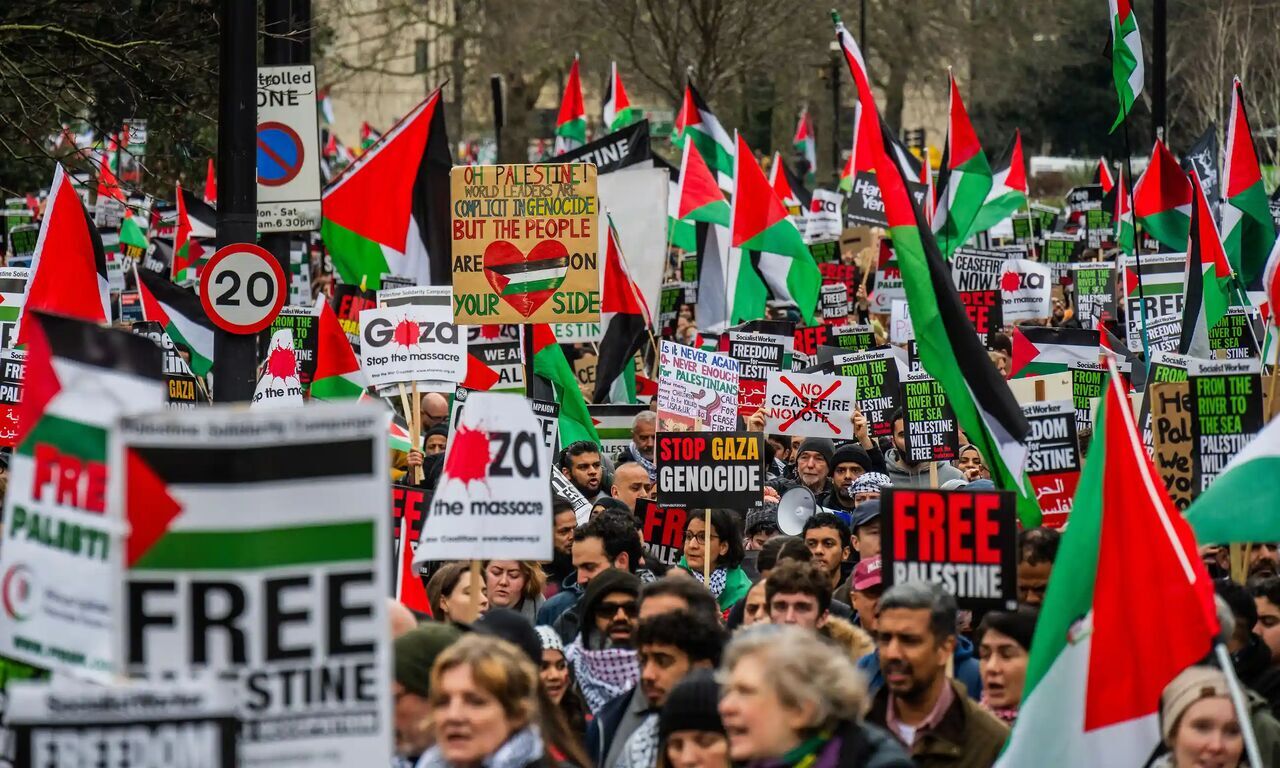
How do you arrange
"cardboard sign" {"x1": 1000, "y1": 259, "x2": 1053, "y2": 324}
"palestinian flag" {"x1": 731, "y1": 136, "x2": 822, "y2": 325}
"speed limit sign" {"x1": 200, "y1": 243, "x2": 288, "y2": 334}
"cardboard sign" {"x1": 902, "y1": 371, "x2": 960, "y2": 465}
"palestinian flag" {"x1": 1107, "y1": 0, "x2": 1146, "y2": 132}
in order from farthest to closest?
"cardboard sign" {"x1": 1000, "y1": 259, "x2": 1053, "y2": 324} → "palestinian flag" {"x1": 731, "y1": 136, "x2": 822, "y2": 325} → "palestinian flag" {"x1": 1107, "y1": 0, "x2": 1146, "y2": 132} → "cardboard sign" {"x1": 902, "y1": 371, "x2": 960, "y2": 465} → "speed limit sign" {"x1": 200, "y1": 243, "x2": 288, "y2": 334}

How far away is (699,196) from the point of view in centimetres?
2070

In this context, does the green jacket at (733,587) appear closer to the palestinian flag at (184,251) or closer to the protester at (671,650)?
the protester at (671,650)

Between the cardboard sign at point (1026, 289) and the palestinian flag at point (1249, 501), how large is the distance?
1626 cm

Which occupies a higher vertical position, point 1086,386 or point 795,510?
point 1086,386

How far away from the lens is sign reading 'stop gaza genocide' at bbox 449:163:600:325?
1409cm

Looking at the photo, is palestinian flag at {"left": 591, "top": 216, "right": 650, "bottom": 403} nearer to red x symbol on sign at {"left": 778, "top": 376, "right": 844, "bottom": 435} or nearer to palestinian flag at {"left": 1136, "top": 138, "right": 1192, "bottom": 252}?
red x symbol on sign at {"left": 778, "top": 376, "right": 844, "bottom": 435}

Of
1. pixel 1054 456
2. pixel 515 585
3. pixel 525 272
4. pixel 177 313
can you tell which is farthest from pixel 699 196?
pixel 515 585

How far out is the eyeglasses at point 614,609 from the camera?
7.54 meters

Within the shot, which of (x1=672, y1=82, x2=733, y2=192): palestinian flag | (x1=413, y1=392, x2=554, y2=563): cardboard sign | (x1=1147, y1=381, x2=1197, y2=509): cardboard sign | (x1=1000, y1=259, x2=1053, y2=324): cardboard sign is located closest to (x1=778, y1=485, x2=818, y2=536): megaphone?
(x1=1147, y1=381, x2=1197, y2=509): cardboard sign

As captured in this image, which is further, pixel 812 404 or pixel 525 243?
pixel 812 404

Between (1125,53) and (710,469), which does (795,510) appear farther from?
(1125,53)

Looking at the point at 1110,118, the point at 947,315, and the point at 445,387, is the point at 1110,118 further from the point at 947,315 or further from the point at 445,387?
the point at 947,315

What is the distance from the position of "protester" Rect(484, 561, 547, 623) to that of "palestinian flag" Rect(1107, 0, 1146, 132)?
315 inches

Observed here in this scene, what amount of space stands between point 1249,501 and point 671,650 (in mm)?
1838
